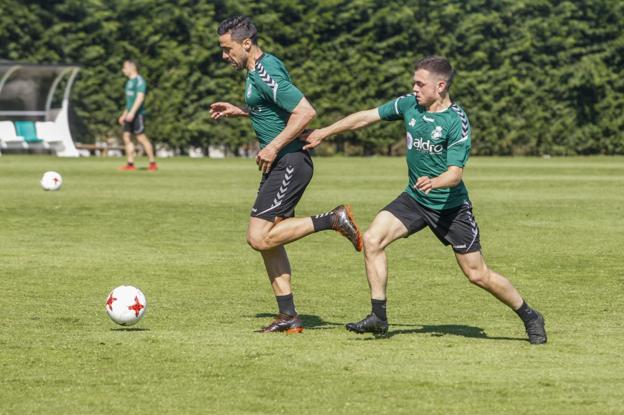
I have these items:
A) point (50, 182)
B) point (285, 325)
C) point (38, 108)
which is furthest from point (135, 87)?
point (285, 325)

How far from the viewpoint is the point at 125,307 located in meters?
8.87

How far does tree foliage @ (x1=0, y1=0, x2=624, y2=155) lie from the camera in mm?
37500

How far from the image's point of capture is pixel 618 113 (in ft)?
128

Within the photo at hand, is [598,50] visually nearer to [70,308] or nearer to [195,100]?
[195,100]

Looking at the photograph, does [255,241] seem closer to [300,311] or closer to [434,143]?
[300,311]

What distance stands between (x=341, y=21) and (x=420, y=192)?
3013 centimetres

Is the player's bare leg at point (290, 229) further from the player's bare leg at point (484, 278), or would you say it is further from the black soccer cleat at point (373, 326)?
the player's bare leg at point (484, 278)

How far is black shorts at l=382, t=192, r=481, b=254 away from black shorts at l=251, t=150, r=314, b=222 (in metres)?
0.73

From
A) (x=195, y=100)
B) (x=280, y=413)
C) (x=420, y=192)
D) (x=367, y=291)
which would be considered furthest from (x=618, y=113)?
(x=280, y=413)

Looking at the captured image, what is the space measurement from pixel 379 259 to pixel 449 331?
77 centimetres

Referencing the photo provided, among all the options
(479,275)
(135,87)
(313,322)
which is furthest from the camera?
(135,87)

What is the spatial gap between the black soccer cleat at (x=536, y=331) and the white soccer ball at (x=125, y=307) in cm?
255

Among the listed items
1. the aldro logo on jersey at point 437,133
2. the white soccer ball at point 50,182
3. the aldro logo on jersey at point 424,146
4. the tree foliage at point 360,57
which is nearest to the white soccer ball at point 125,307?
the aldro logo on jersey at point 424,146

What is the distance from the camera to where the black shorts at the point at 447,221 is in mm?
8531
